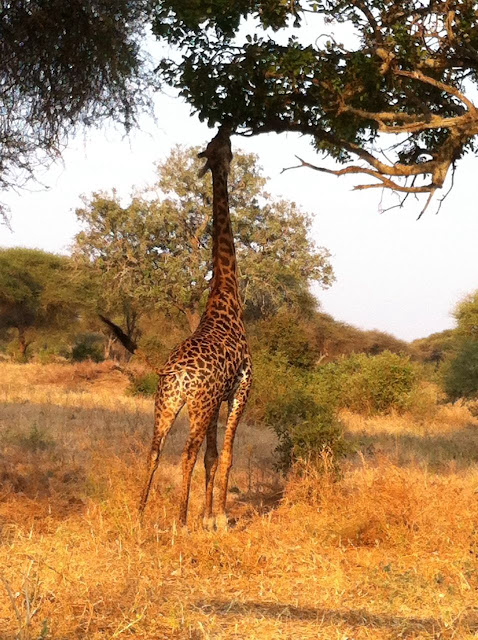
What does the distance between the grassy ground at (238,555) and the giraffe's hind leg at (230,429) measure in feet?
1.05

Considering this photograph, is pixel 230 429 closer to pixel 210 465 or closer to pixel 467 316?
pixel 210 465

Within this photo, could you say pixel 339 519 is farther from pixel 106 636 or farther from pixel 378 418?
pixel 378 418

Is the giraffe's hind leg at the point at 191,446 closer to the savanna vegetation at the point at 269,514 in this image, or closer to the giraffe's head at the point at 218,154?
the savanna vegetation at the point at 269,514

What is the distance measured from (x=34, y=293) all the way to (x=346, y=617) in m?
35.3

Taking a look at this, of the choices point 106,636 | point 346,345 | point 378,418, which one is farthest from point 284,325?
point 346,345

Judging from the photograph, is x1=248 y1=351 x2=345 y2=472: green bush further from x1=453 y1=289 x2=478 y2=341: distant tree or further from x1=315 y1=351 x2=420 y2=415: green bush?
Answer: x1=453 y1=289 x2=478 y2=341: distant tree

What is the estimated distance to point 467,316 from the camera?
3575 cm

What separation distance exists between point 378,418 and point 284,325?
365 cm

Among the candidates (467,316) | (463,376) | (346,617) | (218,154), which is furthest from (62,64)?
(467,316)

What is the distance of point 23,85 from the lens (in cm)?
995

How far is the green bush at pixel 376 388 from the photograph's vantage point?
20.0 m

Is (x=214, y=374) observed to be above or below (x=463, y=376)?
below

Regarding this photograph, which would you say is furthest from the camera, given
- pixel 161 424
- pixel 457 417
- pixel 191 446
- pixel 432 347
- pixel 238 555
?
pixel 432 347

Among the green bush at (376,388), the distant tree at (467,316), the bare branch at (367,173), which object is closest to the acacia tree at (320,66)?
the bare branch at (367,173)
